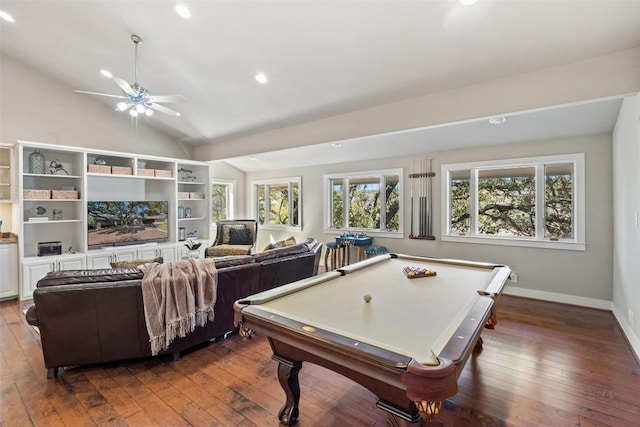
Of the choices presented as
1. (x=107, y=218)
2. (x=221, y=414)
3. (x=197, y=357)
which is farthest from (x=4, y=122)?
(x=221, y=414)

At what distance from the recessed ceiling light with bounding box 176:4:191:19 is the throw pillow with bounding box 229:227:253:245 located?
13.4 ft

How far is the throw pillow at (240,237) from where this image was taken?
6.39m

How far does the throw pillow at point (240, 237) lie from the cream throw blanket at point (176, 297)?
3.62 meters

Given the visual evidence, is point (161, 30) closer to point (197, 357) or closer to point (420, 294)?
point (197, 357)

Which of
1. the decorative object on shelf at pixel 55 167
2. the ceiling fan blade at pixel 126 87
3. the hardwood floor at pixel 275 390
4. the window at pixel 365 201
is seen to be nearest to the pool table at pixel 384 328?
the hardwood floor at pixel 275 390

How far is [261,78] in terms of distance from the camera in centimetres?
393

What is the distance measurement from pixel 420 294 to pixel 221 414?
62.6 inches

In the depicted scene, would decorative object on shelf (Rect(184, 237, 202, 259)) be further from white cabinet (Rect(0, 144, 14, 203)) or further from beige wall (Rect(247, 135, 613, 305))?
beige wall (Rect(247, 135, 613, 305))

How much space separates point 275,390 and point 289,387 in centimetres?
55

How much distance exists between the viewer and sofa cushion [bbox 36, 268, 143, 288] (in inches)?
90.7

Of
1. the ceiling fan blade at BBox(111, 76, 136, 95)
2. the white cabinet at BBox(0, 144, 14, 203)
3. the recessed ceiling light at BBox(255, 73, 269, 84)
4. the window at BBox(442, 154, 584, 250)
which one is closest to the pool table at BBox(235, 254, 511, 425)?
the window at BBox(442, 154, 584, 250)

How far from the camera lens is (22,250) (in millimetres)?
4398

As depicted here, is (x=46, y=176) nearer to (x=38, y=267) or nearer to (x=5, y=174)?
(x=5, y=174)

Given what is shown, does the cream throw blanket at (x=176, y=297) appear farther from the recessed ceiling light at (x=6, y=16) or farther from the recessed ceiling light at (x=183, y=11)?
the recessed ceiling light at (x=6, y=16)
